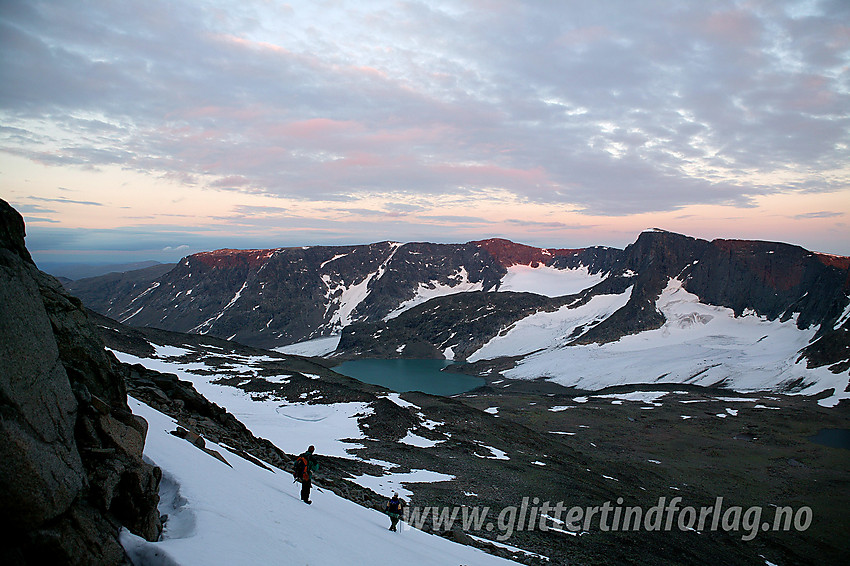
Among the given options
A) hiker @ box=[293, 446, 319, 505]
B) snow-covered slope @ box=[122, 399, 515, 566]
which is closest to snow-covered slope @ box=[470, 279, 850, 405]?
snow-covered slope @ box=[122, 399, 515, 566]

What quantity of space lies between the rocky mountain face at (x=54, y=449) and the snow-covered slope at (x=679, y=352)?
116 meters

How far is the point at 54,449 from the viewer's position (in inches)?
267

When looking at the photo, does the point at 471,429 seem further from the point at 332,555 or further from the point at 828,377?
the point at 828,377

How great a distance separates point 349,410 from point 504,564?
29.9m

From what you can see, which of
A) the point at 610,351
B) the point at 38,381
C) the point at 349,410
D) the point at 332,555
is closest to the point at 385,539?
the point at 332,555

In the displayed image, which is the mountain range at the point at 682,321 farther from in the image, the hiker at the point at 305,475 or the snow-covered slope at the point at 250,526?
the hiker at the point at 305,475

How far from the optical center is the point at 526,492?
2786 centimetres

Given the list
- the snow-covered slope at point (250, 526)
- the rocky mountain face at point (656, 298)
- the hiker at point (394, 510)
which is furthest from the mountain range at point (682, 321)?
the snow-covered slope at point (250, 526)

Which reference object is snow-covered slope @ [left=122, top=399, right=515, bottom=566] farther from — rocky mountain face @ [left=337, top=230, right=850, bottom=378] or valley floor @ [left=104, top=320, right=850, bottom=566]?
rocky mountain face @ [left=337, top=230, right=850, bottom=378]

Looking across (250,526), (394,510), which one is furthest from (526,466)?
(250,526)

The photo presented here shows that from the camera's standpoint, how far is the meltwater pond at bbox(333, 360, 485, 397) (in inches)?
4921

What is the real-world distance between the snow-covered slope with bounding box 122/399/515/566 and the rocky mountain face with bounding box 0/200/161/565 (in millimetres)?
697

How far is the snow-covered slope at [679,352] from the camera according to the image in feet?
351

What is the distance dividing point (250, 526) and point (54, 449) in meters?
4.09
